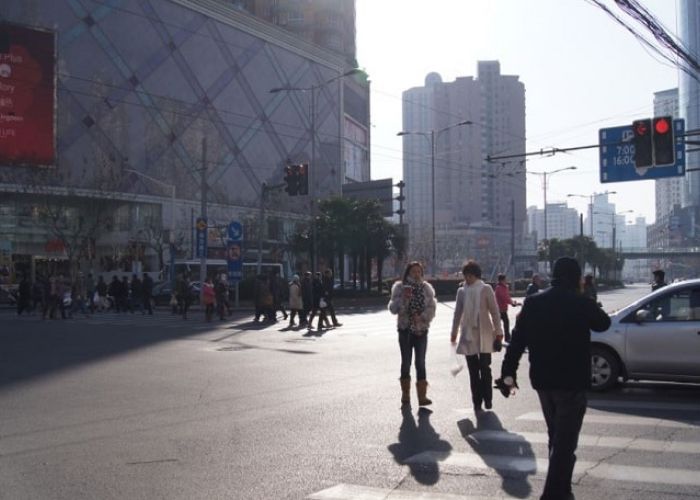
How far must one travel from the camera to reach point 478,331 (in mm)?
9359

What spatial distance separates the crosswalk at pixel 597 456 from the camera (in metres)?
5.82

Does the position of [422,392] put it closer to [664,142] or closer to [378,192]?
[664,142]

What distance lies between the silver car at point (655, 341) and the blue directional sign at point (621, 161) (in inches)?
660

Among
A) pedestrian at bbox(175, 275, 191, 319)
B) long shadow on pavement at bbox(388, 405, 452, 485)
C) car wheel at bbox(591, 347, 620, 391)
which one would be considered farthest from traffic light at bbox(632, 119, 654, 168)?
pedestrian at bbox(175, 275, 191, 319)

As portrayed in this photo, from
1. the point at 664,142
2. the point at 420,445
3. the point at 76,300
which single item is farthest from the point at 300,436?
the point at 76,300

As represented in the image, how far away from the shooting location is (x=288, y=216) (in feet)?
232

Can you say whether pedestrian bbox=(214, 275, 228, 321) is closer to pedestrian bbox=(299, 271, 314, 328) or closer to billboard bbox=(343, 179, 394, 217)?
pedestrian bbox=(299, 271, 314, 328)

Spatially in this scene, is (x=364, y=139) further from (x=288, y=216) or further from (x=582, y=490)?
(x=582, y=490)

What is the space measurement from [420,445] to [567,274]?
2813mm

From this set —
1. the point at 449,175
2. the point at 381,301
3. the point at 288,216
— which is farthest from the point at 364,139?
the point at 381,301

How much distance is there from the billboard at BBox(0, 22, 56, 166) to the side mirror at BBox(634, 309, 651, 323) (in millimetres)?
45705

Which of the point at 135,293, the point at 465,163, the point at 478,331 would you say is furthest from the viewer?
the point at 465,163

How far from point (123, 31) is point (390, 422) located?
56.4 meters

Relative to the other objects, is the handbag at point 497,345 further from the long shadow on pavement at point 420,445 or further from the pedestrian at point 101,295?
the pedestrian at point 101,295
